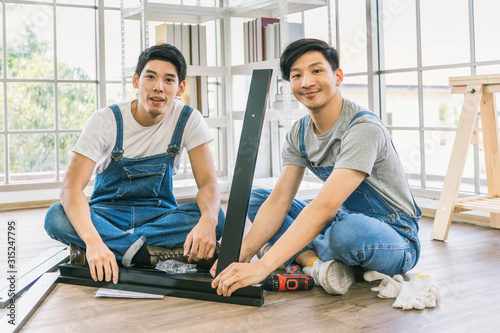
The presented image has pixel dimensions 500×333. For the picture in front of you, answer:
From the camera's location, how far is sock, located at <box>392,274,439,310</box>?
1.58 m

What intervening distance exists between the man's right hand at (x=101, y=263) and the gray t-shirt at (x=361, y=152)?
67 centimetres

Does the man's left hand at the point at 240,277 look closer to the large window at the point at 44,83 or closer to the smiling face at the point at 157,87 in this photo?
the smiling face at the point at 157,87

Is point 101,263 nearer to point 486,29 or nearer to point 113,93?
point 486,29

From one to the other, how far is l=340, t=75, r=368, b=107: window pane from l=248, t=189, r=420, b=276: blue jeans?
1.93 meters

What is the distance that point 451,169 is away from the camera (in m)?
2.59

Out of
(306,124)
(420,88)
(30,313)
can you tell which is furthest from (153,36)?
(30,313)

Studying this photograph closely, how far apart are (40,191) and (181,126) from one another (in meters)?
2.22

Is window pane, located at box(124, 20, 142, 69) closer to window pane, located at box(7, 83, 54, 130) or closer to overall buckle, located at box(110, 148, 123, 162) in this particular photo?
window pane, located at box(7, 83, 54, 130)

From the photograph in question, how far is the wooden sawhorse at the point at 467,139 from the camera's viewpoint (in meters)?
2.54

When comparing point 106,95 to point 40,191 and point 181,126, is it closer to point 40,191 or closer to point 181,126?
point 40,191

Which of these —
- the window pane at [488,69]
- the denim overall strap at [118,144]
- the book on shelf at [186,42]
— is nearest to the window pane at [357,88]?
the window pane at [488,69]

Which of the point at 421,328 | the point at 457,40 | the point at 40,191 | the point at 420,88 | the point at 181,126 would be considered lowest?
the point at 421,328

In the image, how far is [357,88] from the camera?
3.76m

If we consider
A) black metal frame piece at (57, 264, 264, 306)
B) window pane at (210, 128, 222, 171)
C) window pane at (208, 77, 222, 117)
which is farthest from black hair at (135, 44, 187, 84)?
window pane at (210, 128, 222, 171)
